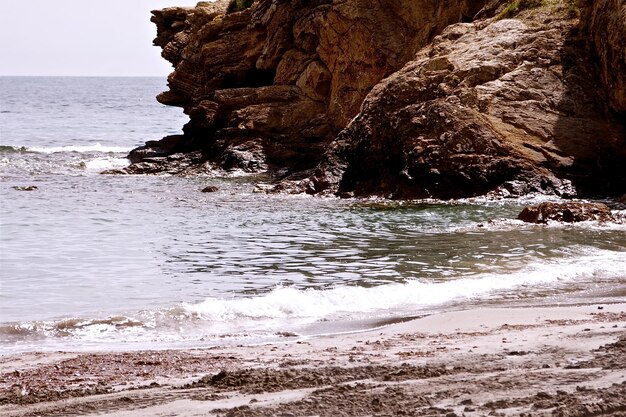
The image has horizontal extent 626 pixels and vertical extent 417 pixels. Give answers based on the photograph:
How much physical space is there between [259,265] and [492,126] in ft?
28.7

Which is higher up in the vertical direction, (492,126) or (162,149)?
(492,126)

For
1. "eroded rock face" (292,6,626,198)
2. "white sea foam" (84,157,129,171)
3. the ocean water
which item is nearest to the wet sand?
the ocean water

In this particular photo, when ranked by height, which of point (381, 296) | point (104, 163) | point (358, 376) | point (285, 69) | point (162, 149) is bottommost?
point (104, 163)

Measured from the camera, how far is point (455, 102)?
2002cm

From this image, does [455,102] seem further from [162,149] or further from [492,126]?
[162,149]

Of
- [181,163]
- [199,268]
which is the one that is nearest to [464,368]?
[199,268]

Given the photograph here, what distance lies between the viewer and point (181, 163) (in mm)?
30516

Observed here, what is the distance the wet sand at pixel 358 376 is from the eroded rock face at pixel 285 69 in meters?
19.4

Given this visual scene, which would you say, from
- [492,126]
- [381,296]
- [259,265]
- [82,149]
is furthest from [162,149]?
→ [381,296]

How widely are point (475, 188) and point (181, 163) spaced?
13.6 m

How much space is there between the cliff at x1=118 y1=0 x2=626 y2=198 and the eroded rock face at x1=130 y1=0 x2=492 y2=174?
0.18 ft

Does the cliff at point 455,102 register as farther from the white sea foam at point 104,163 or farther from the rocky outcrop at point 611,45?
the white sea foam at point 104,163

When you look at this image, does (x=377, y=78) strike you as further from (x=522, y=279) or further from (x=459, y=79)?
(x=522, y=279)

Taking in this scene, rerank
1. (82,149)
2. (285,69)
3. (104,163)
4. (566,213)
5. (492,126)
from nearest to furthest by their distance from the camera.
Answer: (566,213) < (492,126) < (285,69) < (104,163) < (82,149)
